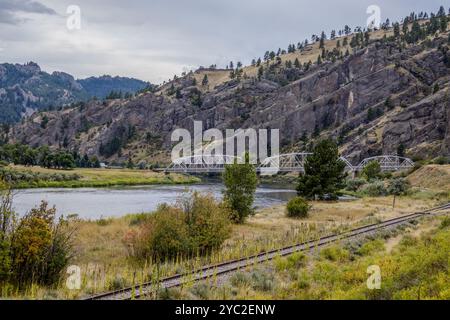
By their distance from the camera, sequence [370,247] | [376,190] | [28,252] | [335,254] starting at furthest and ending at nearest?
[376,190] < [370,247] < [335,254] < [28,252]

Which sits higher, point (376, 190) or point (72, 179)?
point (72, 179)

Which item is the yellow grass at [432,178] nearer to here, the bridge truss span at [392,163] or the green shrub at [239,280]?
the bridge truss span at [392,163]

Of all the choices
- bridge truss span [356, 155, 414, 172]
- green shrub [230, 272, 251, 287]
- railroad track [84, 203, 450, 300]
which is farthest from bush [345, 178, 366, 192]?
green shrub [230, 272, 251, 287]

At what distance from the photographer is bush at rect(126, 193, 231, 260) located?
26578 millimetres

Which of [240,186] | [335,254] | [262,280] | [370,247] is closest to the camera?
[262,280]

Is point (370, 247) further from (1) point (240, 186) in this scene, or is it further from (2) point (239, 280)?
(1) point (240, 186)

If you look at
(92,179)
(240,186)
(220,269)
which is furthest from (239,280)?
(92,179)

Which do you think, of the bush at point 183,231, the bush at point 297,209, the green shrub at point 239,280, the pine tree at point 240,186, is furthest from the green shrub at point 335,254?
the bush at point 297,209

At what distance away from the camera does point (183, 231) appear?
27.7 metres

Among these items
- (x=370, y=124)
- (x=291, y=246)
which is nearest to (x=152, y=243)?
(x=291, y=246)

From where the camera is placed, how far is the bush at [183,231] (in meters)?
26.6

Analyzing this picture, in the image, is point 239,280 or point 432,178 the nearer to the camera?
point 239,280
